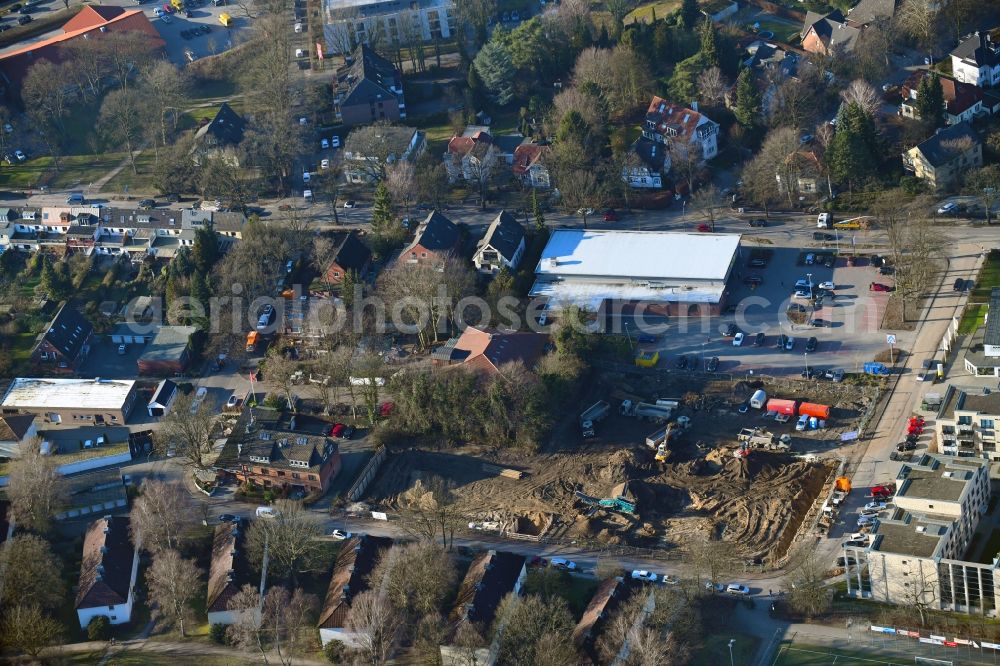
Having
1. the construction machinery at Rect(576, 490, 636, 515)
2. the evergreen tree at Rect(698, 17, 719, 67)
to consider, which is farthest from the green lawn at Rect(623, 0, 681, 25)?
the construction machinery at Rect(576, 490, 636, 515)

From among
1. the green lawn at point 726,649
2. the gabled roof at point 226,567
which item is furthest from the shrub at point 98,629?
the green lawn at point 726,649

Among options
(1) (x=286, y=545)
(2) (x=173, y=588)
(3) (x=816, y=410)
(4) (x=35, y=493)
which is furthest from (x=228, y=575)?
(3) (x=816, y=410)

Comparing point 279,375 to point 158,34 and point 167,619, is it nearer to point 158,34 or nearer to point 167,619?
point 167,619

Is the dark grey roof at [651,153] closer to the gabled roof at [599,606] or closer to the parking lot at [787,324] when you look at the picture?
the parking lot at [787,324]

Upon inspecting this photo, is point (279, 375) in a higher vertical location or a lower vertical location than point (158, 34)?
lower

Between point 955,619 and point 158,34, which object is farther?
point 158,34

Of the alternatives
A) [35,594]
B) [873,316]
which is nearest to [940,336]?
[873,316]
